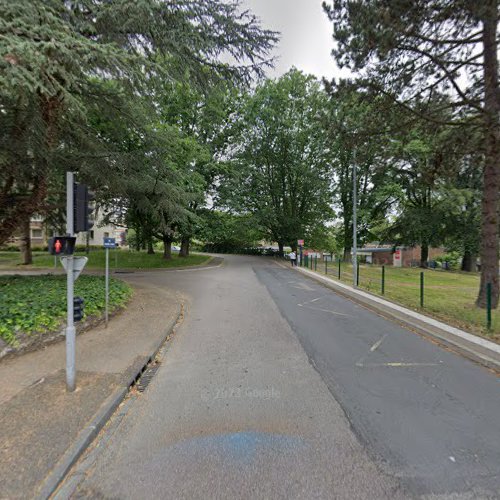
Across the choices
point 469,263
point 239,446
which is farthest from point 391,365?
point 469,263

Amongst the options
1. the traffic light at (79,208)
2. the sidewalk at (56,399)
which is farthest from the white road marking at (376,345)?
the traffic light at (79,208)

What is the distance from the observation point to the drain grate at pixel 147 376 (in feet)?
13.2

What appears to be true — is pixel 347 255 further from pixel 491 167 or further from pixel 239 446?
pixel 239 446

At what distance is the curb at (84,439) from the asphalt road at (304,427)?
4.8 inches

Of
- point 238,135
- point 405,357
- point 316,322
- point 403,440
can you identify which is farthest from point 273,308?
point 238,135

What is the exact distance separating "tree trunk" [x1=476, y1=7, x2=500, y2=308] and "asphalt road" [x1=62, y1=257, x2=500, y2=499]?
4.56m

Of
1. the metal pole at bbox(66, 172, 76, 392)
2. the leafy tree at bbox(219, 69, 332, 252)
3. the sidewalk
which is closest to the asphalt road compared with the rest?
the sidewalk

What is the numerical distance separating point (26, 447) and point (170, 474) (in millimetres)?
1426

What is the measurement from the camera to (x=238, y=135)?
28656 mm

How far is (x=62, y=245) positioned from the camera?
3.60 meters

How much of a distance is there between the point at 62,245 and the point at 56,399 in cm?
189

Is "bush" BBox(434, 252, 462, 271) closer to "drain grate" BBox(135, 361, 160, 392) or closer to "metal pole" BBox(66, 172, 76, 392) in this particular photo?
"drain grate" BBox(135, 361, 160, 392)

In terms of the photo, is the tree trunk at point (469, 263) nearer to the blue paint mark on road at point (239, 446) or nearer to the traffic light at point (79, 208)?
the blue paint mark on road at point (239, 446)

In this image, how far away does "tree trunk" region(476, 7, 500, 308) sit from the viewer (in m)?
7.66
